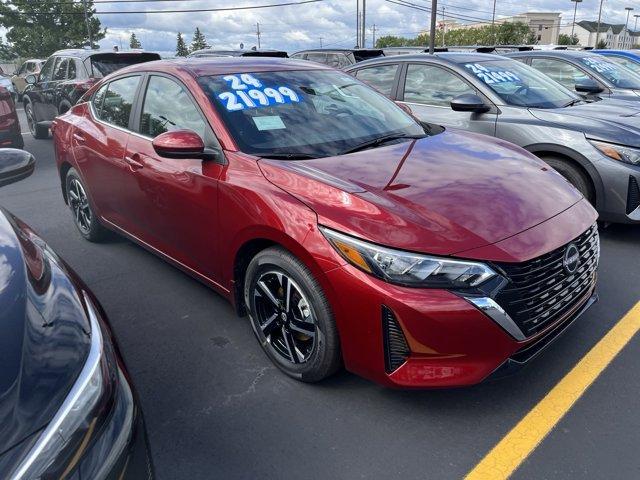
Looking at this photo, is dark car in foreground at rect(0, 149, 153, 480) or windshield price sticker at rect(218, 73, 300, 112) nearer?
dark car in foreground at rect(0, 149, 153, 480)

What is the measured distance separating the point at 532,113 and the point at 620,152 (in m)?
0.90

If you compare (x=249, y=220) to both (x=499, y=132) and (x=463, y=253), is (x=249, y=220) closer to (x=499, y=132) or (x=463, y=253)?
(x=463, y=253)

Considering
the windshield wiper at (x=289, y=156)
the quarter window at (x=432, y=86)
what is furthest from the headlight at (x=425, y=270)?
the quarter window at (x=432, y=86)

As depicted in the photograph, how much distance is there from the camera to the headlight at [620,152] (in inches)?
173

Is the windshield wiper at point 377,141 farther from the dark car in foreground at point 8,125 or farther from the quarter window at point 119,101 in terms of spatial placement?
the dark car in foreground at point 8,125

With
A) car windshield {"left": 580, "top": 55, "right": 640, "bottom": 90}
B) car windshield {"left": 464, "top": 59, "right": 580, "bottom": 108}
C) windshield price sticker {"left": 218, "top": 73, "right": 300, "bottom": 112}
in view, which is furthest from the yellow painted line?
car windshield {"left": 580, "top": 55, "right": 640, "bottom": 90}

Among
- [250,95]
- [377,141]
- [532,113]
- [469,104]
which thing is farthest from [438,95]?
[250,95]

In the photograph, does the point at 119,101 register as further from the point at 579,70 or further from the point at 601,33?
the point at 601,33

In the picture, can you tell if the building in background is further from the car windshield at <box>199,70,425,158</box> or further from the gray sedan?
the car windshield at <box>199,70,425,158</box>

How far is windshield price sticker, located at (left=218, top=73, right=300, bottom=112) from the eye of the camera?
320cm

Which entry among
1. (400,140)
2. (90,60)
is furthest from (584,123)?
(90,60)

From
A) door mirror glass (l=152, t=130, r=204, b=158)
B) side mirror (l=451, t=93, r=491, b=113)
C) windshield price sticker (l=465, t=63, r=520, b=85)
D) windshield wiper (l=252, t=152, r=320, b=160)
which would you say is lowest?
side mirror (l=451, t=93, r=491, b=113)

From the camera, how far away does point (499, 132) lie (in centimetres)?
512

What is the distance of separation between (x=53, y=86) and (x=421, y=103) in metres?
7.94
